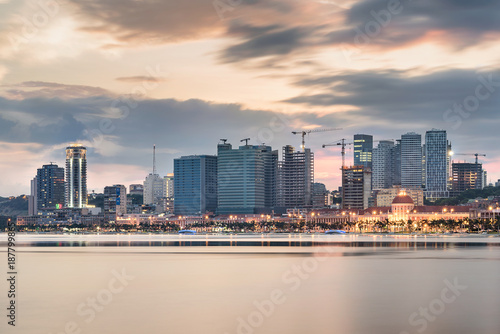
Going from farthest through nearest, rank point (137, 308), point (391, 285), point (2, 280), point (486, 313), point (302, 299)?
point (2, 280) → point (391, 285) → point (302, 299) → point (137, 308) → point (486, 313)

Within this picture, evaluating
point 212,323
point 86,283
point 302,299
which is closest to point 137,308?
point 212,323

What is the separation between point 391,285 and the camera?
205 feet

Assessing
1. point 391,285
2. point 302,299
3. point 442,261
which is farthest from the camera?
point 442,261

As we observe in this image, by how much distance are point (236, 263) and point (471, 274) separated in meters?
29.8

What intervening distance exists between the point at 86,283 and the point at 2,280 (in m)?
8.77

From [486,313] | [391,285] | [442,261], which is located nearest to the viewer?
[486,313]

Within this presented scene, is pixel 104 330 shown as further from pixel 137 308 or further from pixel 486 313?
pixel 486 313

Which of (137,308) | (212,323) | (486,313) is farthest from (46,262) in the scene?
(486,313)

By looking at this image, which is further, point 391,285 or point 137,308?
point 391,285

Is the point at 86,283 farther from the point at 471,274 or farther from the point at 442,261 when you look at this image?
the point at 442,261

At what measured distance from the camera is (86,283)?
214 feet

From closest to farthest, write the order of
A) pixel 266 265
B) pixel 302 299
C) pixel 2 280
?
pixel 302 299 < pixel 2 280 < pixel 266 265

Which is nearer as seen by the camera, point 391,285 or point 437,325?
point 437,325

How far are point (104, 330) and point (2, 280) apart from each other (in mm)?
31527
